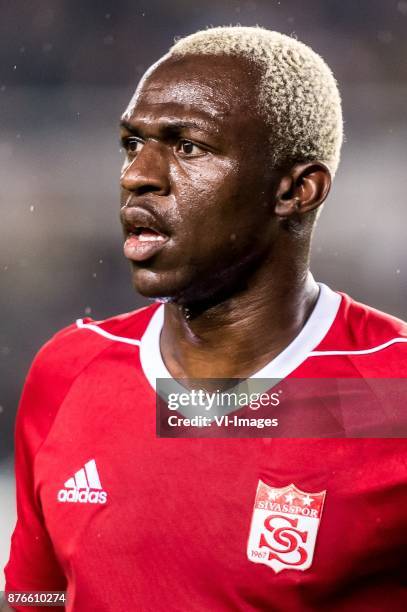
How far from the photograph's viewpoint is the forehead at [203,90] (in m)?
1.64

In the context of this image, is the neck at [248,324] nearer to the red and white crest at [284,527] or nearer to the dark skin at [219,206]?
the dark skin at [219,206]

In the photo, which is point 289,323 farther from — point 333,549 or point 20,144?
point 20,144

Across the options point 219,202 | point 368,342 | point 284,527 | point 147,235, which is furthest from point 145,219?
point 284,527

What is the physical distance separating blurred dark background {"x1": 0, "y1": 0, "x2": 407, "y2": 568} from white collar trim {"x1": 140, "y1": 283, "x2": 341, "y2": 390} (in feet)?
8.25

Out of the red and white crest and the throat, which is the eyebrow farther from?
the red and white crest

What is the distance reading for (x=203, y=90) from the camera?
65.0 inches

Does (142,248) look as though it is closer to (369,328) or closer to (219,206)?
(219,206)

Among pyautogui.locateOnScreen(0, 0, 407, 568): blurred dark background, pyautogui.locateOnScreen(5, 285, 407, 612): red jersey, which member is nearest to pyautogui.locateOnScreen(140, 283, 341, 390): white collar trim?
pyautogui.locateOnScreen(5, 285, 407, 612): red jersey

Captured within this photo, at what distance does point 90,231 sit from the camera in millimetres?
4879

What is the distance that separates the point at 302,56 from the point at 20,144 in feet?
11.3

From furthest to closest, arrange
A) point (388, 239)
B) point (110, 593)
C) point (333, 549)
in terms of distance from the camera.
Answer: point (388, 239) < point (110, 593) < point (333, 549)

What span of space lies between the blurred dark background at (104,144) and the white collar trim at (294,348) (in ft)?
8.25

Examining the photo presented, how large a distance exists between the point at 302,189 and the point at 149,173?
310mm

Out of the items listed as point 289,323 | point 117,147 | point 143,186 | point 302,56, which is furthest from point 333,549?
point 117,147
